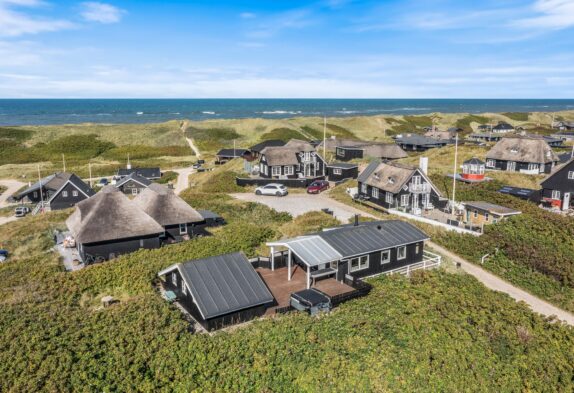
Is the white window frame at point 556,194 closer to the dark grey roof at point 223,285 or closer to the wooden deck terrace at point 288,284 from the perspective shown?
the wooden deck terrace at point 288,284

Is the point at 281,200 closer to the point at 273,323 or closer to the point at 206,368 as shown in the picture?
the point at 273,323

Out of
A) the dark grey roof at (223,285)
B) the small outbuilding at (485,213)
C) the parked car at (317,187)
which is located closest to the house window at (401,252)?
the dark grey roof at (223,285)

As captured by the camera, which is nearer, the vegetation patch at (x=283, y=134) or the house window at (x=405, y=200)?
the house window at (x=405, y=200)

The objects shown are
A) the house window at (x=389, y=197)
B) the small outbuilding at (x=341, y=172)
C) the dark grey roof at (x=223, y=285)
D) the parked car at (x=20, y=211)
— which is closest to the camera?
the dark grey roof at (x=223, y=285)

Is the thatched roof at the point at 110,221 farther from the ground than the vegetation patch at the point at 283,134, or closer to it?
closer to it

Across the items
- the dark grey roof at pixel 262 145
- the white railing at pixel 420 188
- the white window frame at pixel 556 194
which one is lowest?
the white window frame at pixel 556 194

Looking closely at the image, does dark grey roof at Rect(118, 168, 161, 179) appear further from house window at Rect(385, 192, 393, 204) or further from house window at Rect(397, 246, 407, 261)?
house window at Rect(397, 246, 407, 261)

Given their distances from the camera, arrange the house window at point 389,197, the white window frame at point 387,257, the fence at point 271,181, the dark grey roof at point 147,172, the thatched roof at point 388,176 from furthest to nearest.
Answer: the dark grey roof at point 147,172 < the fence at point 271,181 < the house window at point 389,197 < the thatched roof at point 388,176 < the white window frame at point 387,257

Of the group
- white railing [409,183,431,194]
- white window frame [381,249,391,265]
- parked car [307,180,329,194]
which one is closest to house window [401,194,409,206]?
white railing [409,183,431,194]
